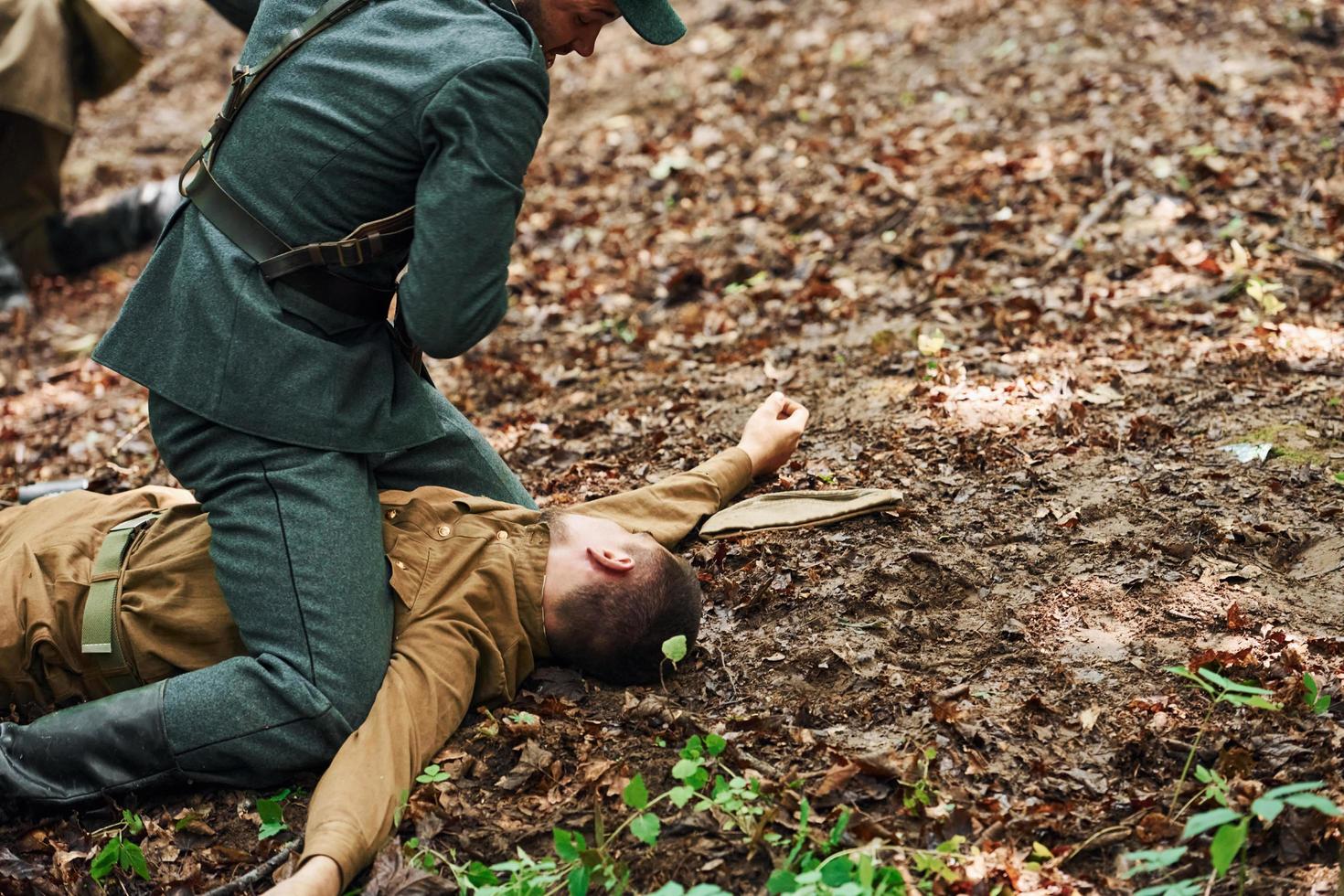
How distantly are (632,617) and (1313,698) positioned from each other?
1586mm

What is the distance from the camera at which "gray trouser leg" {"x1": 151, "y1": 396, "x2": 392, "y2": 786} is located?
2.74 meters

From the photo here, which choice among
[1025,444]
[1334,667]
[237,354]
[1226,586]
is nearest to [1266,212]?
[1025,444]

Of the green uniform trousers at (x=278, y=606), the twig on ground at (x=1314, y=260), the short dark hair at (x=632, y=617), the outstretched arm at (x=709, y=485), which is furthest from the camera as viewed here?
the twig on ground at (x=1314, y=260)

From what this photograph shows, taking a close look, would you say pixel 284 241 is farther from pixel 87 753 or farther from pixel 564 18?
pixel 87 753

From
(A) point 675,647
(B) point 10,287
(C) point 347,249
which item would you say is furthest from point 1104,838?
(B) point 10,287

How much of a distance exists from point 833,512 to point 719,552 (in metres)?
0.37

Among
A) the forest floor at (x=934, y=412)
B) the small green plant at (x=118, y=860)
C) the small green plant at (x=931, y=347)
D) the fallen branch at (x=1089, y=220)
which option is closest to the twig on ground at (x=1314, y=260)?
the forest floor at (x=934, y=412)

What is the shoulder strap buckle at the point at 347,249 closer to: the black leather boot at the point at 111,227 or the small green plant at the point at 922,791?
the small green plant at the point at 922,791

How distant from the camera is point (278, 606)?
2777 millimetres

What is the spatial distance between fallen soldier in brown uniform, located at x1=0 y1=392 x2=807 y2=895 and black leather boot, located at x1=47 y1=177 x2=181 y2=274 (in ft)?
14.1

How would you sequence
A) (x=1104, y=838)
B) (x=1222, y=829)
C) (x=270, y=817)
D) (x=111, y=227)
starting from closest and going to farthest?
(x=1222, y=829)
(x=1104, y=838)
(x=270, y=817)
(x=111, y=227)

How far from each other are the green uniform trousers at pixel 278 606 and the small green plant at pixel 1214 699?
1.83 metres

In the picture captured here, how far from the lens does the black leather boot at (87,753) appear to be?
274cm

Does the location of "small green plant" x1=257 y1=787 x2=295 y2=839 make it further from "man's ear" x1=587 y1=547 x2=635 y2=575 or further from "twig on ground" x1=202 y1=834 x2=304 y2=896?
"man's ear" x1=587 y1=547 x2=635 y2=575
